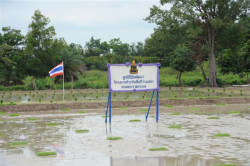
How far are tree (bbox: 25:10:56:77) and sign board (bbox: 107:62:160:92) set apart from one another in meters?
31.3

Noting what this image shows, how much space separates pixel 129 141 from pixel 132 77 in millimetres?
4861

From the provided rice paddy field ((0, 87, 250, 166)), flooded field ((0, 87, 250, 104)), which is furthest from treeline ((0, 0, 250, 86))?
rice paddy field ((0, 87, 250, 166))

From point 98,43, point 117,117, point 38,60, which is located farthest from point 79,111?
point 98,43

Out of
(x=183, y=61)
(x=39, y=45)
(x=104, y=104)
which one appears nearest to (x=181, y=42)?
(x=183, y=61)

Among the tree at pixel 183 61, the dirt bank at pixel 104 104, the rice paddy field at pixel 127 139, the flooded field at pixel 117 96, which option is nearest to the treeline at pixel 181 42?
the tree at pixel 183 61

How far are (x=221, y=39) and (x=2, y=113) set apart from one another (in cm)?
3257

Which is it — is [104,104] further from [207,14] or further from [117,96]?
[207,14]

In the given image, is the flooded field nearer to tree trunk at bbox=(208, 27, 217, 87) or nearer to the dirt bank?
the dirt bank

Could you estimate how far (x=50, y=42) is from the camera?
47.0 meters

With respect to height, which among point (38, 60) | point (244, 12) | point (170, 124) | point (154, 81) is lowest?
point (170, 124)

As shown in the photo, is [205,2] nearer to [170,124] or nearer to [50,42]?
[50,42]

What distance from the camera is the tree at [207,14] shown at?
43406mm

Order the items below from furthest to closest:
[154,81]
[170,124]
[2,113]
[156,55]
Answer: [156,55]
[2,113]
[154,81]
[170,124]

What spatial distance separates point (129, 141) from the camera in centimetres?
1252
